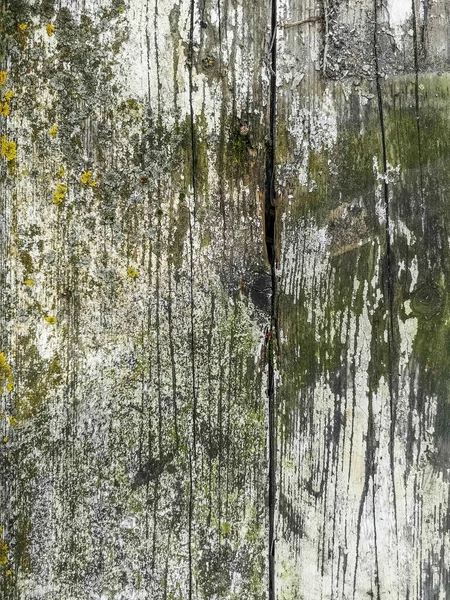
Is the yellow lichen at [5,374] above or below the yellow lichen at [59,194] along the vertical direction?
below

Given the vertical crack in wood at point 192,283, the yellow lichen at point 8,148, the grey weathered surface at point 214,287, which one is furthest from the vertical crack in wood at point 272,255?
the yellow lichen at point 8,148

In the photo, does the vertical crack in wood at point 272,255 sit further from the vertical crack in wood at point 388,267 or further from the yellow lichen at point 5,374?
the yellow lichen at point 5,374

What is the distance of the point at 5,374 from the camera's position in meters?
1.49

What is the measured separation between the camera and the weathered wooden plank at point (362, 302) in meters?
1.49

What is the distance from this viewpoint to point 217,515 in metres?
1.53

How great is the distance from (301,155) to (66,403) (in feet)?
3.20

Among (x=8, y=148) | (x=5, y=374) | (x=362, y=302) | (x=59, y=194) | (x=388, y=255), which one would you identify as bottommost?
(x=5, y=374)

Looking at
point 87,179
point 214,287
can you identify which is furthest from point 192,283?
point 87,179

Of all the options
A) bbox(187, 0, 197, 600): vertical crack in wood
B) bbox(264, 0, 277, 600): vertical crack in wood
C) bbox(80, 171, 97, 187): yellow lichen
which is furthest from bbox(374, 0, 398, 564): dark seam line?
bbox(80, 171, 97, 187): yellow lichen

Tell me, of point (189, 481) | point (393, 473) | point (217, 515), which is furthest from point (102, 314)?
point (393, 473)

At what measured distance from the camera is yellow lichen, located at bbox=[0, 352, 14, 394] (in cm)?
149

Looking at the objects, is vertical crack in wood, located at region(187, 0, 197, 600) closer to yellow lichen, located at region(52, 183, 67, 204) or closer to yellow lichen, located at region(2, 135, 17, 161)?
yellow lichen, located at region(52, 183, 67, 204)

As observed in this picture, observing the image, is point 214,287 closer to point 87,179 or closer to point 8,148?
point 87,179

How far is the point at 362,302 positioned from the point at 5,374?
104 cm
